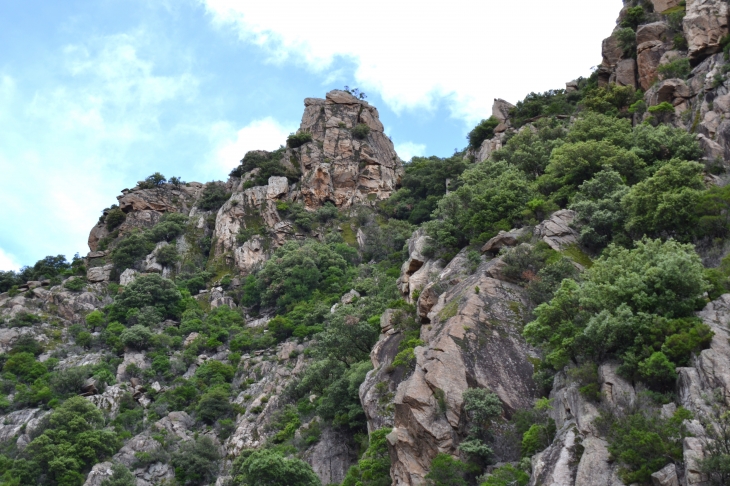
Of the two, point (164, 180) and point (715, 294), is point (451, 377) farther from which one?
point (164, 180)

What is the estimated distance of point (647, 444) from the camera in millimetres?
19094

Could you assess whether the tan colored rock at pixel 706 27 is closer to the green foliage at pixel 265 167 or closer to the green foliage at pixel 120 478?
the green foliage at pixel 120 478

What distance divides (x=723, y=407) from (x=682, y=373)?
2.07 meters

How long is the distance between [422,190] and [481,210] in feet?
140

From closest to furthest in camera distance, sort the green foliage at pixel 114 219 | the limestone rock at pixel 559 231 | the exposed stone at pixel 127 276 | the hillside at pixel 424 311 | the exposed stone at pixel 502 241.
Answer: the hillside at pixel 424 311
the limestone rock at pixel 559 231
the exposed stone at pixel 502 241
the exposed stone at pixel 127 276
the green foliage at pixel 114 219

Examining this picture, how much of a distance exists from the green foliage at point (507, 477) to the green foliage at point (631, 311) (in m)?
4.39

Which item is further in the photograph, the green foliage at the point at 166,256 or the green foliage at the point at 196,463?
the green foliage at the point at 166,256

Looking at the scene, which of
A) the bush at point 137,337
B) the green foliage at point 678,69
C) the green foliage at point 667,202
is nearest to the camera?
the green foliage at point 667,202

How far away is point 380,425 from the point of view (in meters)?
34.4

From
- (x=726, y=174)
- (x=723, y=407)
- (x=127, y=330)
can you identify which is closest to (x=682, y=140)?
(x=726, y=174)

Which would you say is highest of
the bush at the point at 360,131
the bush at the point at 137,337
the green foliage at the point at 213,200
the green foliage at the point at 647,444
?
the bush at the point at 360,131

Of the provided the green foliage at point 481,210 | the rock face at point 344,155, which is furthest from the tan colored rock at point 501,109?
the green foliage at point 481,210

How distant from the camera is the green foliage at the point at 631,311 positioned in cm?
2292

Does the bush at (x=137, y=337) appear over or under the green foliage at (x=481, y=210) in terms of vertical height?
over
